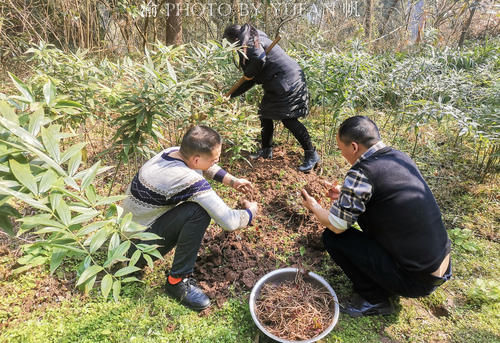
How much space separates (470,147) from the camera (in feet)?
12.2

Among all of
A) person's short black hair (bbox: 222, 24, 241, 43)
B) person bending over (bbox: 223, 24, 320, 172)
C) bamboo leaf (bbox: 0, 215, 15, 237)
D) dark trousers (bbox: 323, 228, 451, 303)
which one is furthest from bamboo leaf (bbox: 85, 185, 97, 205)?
person's short black hair (bbox: 222, 24, 241, 43)

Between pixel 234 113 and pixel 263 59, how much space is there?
2.12 feet

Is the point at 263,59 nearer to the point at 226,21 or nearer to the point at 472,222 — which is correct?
the point at 472,222

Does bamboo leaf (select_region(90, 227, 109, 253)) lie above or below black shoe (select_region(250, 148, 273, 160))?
above

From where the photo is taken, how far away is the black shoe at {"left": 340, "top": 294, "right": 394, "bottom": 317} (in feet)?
6.44

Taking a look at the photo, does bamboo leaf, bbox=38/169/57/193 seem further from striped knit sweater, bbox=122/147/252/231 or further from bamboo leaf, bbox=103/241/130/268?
striped knit sweater, bbox=122/147/252/231

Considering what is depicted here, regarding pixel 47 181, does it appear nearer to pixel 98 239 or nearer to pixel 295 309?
pixel 98 239

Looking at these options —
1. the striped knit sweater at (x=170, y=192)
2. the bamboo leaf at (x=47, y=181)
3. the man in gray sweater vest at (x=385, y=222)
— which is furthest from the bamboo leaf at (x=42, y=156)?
the man in gray sweater vest at (x=385, y=222)

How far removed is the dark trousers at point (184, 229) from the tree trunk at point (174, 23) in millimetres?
3937

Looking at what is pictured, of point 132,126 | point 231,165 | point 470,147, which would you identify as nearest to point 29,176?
point 132,126

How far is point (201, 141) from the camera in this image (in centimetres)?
185

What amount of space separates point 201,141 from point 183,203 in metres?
0.41

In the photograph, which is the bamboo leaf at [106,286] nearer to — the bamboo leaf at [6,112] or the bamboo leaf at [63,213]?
the bamboo leaf at [63,213]

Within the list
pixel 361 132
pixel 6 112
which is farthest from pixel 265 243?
pixel 6 112
